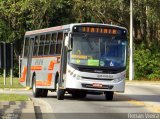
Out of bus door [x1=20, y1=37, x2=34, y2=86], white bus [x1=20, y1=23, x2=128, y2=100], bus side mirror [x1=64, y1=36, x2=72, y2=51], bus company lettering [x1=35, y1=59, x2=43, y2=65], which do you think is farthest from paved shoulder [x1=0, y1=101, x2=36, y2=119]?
bus door [x1=20, y1=37, x2=34, y2=86]

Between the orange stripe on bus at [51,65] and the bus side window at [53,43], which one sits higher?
the bus side window at [53,43]

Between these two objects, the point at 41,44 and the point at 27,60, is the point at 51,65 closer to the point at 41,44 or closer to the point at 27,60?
the point at 41,44

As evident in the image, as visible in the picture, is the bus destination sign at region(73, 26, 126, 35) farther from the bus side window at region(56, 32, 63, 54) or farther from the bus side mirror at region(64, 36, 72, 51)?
the bus side window at region(56, 32, 63, 54)

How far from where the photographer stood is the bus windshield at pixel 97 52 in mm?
25297

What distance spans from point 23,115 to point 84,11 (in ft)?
127

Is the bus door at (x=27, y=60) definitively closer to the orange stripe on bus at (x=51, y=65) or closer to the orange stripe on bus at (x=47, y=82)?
the orange stripe on bus at (x=47, y=82)

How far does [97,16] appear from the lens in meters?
54.9

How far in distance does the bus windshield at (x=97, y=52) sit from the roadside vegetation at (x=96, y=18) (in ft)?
79.7

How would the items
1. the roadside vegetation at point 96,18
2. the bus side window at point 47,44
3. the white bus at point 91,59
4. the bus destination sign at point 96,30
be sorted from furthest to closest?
the roadside vegetation at point 96,18 → the bus side window at point 47,44 → the bus destination sign at point 96,30 → the white bus at point 91,59

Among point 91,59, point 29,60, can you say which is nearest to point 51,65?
point 91,59

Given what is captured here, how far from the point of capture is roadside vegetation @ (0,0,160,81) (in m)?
51.0

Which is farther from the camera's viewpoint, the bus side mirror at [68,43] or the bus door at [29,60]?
the bus door at [29,60]

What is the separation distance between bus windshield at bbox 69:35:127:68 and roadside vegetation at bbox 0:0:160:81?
79.7 feet

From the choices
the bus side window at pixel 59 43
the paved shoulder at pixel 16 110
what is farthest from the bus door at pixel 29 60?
the paved shoulder at pixel 16 110
